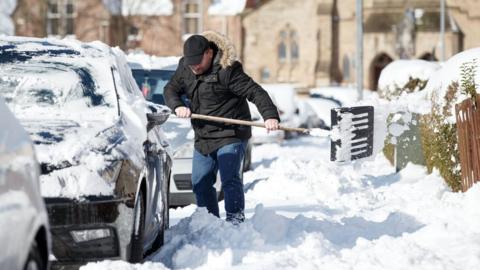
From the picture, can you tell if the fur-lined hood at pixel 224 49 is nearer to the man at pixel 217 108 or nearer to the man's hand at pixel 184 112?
the man at pixel 217 108

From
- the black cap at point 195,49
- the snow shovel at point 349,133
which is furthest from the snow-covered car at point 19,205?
the snow shovel at point 349,133

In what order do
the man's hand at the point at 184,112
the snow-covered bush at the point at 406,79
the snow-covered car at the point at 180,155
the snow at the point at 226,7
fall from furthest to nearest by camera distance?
1. the snow at the point at 226,7
2. the snow-covered bush at the point at 406,79
3. the snow-covered car at the point at 180,155
4. the man's hand at the point at 184,112

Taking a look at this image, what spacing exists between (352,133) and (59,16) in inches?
2671

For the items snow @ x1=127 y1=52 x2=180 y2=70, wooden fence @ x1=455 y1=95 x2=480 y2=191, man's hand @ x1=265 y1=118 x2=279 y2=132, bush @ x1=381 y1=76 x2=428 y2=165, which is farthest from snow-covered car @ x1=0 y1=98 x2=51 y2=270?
bush @ x1=381 y1=76 x2=428 y2=165

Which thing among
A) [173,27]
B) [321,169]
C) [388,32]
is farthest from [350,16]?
[321,169]

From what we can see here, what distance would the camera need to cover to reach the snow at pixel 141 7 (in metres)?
77.4

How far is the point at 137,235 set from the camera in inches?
311

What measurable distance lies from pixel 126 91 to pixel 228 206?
1.99 meters

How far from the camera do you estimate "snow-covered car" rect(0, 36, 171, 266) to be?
735 centimetres

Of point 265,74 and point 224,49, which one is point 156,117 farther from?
point 265,74

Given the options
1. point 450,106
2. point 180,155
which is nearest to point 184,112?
point 180,155

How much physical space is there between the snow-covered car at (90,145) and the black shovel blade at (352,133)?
186cm

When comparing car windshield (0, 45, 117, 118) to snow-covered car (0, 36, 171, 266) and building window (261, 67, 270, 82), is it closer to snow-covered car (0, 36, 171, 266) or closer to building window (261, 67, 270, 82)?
snow-covered car (0, 36, 171, 266)

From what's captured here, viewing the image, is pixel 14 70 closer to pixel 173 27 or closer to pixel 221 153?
pixel 221 153
